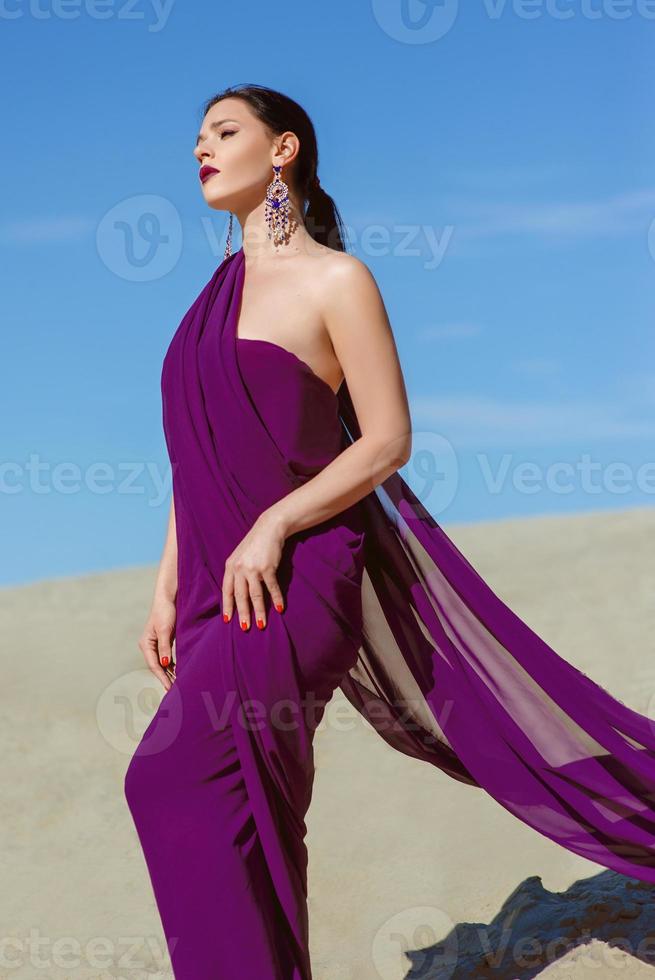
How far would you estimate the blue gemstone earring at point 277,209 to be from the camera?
3.69m

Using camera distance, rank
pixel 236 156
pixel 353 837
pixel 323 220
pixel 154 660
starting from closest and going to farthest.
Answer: pixel 236 156, pixel 323 220, pixel 154 660, pixel 353 837

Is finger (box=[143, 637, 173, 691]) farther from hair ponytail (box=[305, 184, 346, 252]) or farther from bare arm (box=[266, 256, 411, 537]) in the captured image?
hair ponytail (box=[305, 184, 346, 252])

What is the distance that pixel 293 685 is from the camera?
11.0ft

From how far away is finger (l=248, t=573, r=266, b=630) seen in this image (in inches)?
130

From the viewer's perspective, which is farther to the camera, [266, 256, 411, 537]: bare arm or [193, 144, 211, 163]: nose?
[193, 144, 211, 163]: nose

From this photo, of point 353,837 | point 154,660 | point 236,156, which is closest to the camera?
point 236,156

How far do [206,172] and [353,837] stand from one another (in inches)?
188

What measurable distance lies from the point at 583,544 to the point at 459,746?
10517 mm

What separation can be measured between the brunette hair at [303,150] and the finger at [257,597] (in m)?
1.17

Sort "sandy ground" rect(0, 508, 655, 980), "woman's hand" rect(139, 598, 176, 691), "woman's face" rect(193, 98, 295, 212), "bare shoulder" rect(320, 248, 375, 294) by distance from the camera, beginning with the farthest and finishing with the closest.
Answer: "sandy ground" rect(0, 508, 655, 980) → "woman's hand" rect(139, 598, 176, 691) → "woman's face" rect(193, 98, 295, 212) → "bare shoulder" rect(320, 248, 375, 294)

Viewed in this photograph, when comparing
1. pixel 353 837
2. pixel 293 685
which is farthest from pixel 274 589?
pixel 353 837

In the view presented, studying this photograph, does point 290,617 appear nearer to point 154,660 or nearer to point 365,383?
point 365,383

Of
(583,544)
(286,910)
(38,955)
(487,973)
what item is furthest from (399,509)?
(583,544)

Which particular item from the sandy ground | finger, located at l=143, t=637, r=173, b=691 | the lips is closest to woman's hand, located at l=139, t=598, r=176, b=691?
finger, located at l=143, t=637, r=173, b=691
